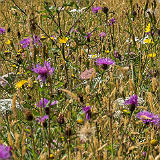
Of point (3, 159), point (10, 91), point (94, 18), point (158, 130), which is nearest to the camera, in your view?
point (3, 159)

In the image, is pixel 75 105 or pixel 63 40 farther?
pixel 63 40

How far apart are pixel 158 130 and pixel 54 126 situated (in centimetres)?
39

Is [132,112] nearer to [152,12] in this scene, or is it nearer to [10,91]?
[152,12]

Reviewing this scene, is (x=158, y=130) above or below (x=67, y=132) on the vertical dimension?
below

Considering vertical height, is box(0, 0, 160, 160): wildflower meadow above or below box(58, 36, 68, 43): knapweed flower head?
below

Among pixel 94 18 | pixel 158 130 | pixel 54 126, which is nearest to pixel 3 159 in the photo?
pixel 54 126

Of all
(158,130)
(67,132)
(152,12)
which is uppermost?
Result: (152,12)

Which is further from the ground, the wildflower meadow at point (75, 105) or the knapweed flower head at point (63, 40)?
the knapweed flower head at point (63, 40)

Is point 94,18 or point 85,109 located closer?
point 85,109

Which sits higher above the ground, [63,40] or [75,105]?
[63,40]

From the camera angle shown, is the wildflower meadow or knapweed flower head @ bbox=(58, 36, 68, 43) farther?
knapweed flower head @ bbox=(58, 36, 68, 43)

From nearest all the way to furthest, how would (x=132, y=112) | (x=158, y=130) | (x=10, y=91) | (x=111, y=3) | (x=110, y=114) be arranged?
1. (x=110, y=114)
2. (x=132, y=112)
3. (x=158, y=130)
4. (x=10, y=91)
5. (x=111, y=3)

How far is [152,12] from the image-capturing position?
1226 millimetres

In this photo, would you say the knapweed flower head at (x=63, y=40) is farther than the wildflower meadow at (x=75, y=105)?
Yes
